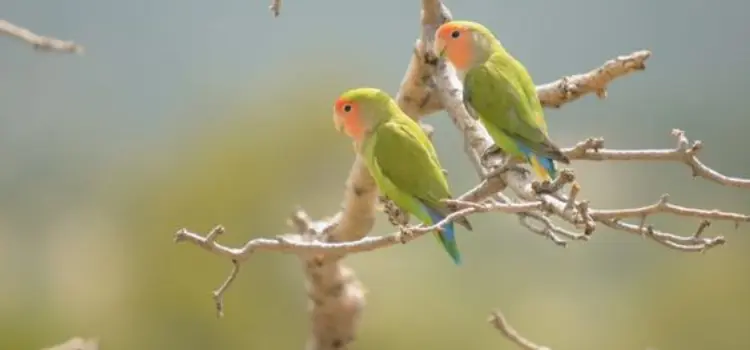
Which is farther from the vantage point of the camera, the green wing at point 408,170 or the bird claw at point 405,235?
the green wing at point 408,170

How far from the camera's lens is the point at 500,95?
3.30ft

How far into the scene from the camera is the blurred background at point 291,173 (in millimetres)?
1685

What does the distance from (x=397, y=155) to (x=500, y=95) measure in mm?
139

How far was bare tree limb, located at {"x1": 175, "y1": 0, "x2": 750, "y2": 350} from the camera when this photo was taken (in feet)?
3.00

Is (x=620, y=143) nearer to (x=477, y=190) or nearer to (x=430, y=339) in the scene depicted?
(x=430, y=339)

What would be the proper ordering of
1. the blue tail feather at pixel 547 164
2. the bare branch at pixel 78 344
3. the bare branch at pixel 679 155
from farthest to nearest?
the bare branch at pixel 78 344
the blue tail feather at pixel 547 164
the bare branch at pixel 679 155

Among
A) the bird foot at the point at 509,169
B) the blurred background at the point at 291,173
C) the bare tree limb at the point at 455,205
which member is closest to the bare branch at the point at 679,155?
the bare tree limb at the point at 455,205

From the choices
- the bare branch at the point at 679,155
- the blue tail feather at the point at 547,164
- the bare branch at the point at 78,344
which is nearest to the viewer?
the bare branch at the point at 679,155

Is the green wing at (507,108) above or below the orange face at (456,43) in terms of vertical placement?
below

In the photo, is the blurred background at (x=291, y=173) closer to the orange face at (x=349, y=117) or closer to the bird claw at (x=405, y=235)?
the orange face at (x=349, y=117)

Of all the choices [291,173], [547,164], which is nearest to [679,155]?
[547,164]

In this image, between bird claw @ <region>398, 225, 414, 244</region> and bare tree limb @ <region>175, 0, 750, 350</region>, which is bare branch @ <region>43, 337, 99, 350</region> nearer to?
bare tree limb @ <region>175, 0, 750, 350</region>

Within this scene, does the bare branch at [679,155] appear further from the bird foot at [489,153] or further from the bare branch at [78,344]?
the bare branch at [78,344]

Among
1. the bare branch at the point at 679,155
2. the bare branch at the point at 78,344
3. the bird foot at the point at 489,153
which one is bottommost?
the bare branch at the point at 78,344
